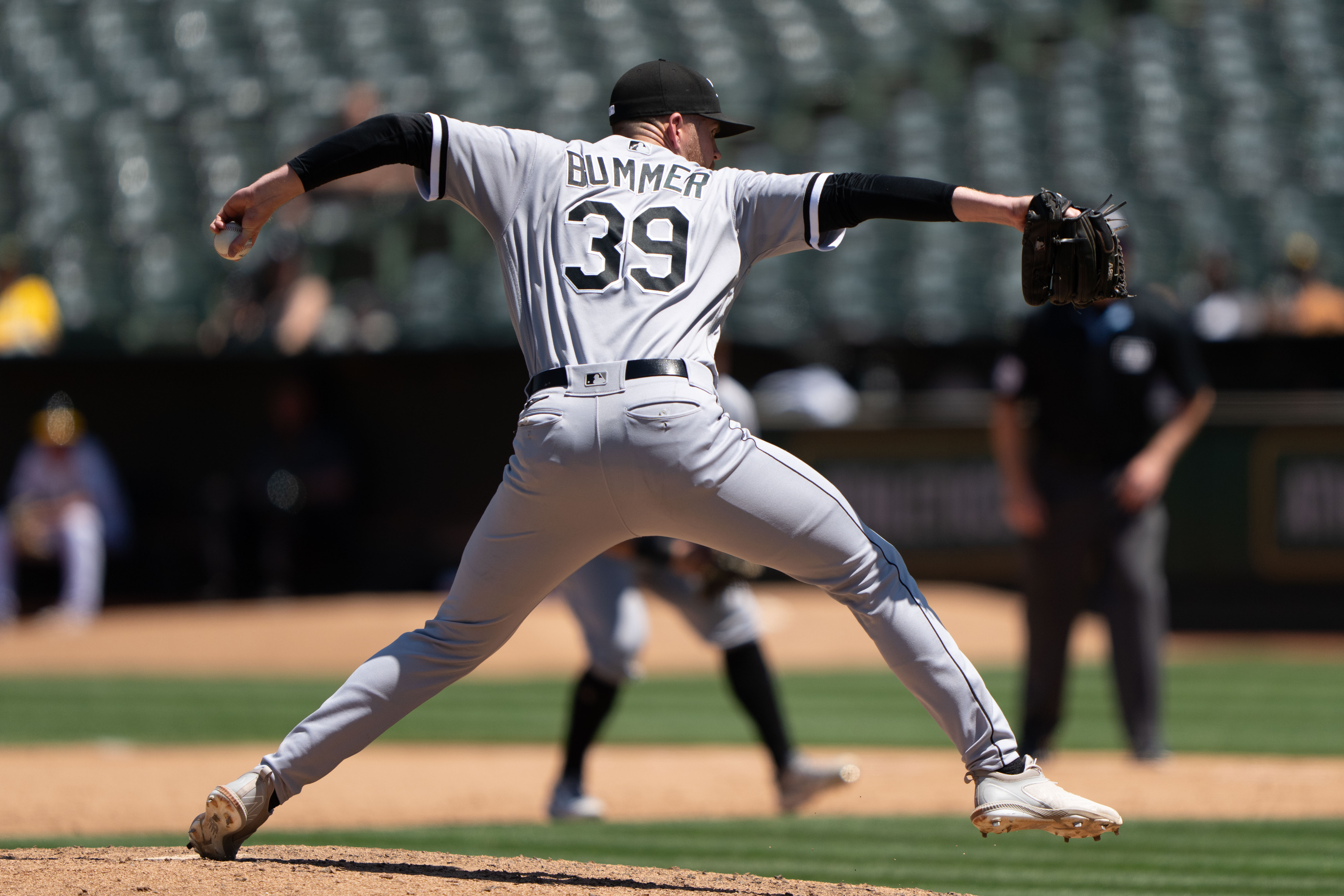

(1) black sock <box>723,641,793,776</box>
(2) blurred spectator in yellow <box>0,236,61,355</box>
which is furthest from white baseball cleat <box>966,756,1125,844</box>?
(2) blurred spectator in yellow <box>0,236,61,355</box>

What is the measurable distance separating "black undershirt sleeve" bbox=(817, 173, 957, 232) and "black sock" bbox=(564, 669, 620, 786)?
8.15ft

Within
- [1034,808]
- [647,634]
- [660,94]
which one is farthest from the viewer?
[647,634]

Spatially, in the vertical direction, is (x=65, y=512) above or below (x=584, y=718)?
above

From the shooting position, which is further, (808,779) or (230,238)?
(808,779)

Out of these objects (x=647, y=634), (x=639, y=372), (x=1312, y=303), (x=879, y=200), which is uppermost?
(x=1312, y=303)

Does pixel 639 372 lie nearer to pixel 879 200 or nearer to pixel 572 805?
pixel 879 200

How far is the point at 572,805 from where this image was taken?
5277 mm

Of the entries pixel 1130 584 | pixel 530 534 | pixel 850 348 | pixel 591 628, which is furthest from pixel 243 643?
pixel 530 534

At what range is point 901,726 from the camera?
25.6 ft

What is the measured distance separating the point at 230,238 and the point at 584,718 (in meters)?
2.50

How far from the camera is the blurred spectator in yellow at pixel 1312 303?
1134cm

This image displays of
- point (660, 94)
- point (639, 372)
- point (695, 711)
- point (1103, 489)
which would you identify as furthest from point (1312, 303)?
point (639, 372)

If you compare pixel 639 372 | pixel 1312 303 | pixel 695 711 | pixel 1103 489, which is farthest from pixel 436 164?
pixel 1312 303

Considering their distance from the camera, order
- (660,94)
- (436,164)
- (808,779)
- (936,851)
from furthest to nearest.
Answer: (808,779) → (936,851) → (660,94) → (436,164)
